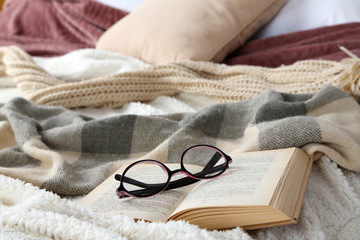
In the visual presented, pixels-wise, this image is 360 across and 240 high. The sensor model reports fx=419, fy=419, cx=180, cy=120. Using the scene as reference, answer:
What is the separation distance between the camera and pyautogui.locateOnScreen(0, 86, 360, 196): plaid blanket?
22.0 inches

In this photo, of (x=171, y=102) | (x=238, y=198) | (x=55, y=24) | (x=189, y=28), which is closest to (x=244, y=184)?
(x=238, y=198)

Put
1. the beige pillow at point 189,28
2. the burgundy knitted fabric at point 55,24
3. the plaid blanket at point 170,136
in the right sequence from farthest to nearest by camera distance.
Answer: the burgundy knitted fabric at point 55,24, the beige pillow at point 189,28, the plaid blanket at point 170,136

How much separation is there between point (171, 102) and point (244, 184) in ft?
1.64

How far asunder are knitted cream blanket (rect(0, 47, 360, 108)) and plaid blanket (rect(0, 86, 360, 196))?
4.5 inches

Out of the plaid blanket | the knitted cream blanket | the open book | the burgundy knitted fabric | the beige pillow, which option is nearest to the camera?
the open book

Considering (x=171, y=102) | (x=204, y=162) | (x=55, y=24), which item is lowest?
(x=55, y=24)

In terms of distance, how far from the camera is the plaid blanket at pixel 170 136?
1.84 ft

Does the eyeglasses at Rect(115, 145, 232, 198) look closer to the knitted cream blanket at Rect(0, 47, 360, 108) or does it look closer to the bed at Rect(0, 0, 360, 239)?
the bed at Rect(0, 0, 360, 239)

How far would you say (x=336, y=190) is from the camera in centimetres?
53

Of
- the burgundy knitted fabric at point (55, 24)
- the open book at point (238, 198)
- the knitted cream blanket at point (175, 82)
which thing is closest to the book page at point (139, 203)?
the open book at point (238, 198)

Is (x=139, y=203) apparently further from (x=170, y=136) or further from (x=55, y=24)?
(x=55, y=24)

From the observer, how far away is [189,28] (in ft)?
3.55

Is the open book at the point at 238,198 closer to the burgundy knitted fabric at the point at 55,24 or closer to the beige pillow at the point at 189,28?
the beige pillow at the point at 189,28

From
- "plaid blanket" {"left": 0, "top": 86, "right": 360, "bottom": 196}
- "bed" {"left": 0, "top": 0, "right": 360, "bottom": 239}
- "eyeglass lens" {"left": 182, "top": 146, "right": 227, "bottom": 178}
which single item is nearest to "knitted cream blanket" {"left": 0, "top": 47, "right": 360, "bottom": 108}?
"bed" {"left": 0, "top": 0, "right": 360, "bottom": 239}
